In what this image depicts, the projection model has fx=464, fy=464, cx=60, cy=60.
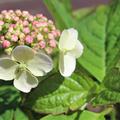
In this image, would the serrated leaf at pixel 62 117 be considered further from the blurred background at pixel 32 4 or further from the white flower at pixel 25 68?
the blurred background at pixel 32 4

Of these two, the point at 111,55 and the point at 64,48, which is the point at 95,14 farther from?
the point at 64,48

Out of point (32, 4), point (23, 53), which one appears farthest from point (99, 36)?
point (32, 4)

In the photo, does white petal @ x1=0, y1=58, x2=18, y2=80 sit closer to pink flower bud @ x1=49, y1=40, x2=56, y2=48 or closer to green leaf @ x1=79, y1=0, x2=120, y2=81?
pink flower bud @ x1=49, y1=40, x2=56, y2=48

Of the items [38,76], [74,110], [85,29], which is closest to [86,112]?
[74,110]

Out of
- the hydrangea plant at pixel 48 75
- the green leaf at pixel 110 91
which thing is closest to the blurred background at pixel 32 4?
the hydrangea plant at pixel 48 75

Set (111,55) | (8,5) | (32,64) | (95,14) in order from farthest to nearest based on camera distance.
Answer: (8,5) → (95,14) → (111,55) → (32,64)

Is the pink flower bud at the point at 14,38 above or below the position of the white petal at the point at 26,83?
above
